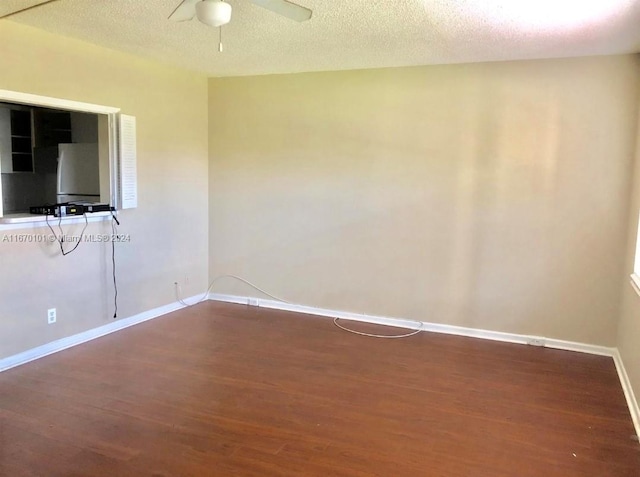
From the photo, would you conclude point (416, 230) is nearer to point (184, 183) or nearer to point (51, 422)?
point (184, 183)

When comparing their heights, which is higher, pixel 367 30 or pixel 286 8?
pixel 367 30

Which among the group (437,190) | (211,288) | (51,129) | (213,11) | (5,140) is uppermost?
(213,11)

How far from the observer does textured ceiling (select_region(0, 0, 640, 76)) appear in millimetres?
2848

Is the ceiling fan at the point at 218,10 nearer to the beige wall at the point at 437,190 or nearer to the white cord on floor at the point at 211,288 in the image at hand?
the beige wall at the point at 437,190

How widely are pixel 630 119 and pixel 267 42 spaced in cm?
281

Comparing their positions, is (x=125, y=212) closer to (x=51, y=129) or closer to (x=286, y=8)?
(x=51, y=129)

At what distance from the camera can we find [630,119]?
378cm

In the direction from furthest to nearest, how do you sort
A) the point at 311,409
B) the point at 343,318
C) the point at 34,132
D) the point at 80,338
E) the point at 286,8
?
the point at 343,318 < the point at 34,132 < the point at 80,338 < the point at 311,409 < the point at 286,8

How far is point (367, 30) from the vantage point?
3.33m

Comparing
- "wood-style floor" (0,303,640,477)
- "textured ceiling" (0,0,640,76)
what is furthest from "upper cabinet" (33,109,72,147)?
"wood-style floor" (0,303,640,477)

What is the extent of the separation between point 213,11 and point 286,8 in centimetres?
40

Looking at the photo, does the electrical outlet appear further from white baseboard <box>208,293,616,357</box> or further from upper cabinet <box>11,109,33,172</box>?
upper cabinet <box>11,109,33,172</box>

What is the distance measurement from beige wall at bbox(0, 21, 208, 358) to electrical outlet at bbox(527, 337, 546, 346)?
3305 millimetres

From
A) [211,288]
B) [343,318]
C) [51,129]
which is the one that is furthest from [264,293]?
[51,129]
